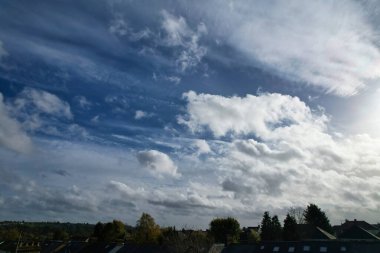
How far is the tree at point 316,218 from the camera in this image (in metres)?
92.0

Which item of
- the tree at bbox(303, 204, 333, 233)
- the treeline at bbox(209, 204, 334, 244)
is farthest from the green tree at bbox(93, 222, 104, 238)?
the tree at bbox(303, 204, 333, 233)

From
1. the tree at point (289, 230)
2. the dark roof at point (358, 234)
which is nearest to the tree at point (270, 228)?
the tree at point (289, 230)

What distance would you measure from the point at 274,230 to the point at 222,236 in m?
15.2

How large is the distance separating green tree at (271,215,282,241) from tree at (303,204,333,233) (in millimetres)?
7981

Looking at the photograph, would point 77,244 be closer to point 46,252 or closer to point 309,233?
point 46,252

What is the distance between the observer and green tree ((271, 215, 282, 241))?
3698 inches

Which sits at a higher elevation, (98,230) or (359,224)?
(359,224)

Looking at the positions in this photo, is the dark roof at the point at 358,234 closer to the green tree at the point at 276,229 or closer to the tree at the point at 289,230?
the tree at the point at 289,230

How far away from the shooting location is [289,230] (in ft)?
288

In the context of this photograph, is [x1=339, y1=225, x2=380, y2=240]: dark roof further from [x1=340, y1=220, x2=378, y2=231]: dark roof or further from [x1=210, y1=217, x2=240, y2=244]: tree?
[x1=340, y1=220, x2=378, y2=231]: dark roof

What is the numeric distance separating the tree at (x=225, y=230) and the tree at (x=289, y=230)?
43.6ft

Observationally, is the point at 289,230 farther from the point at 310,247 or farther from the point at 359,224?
the point at 359,224

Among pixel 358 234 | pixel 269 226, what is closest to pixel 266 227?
pixel 269 226

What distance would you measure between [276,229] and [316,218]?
1151 cm
